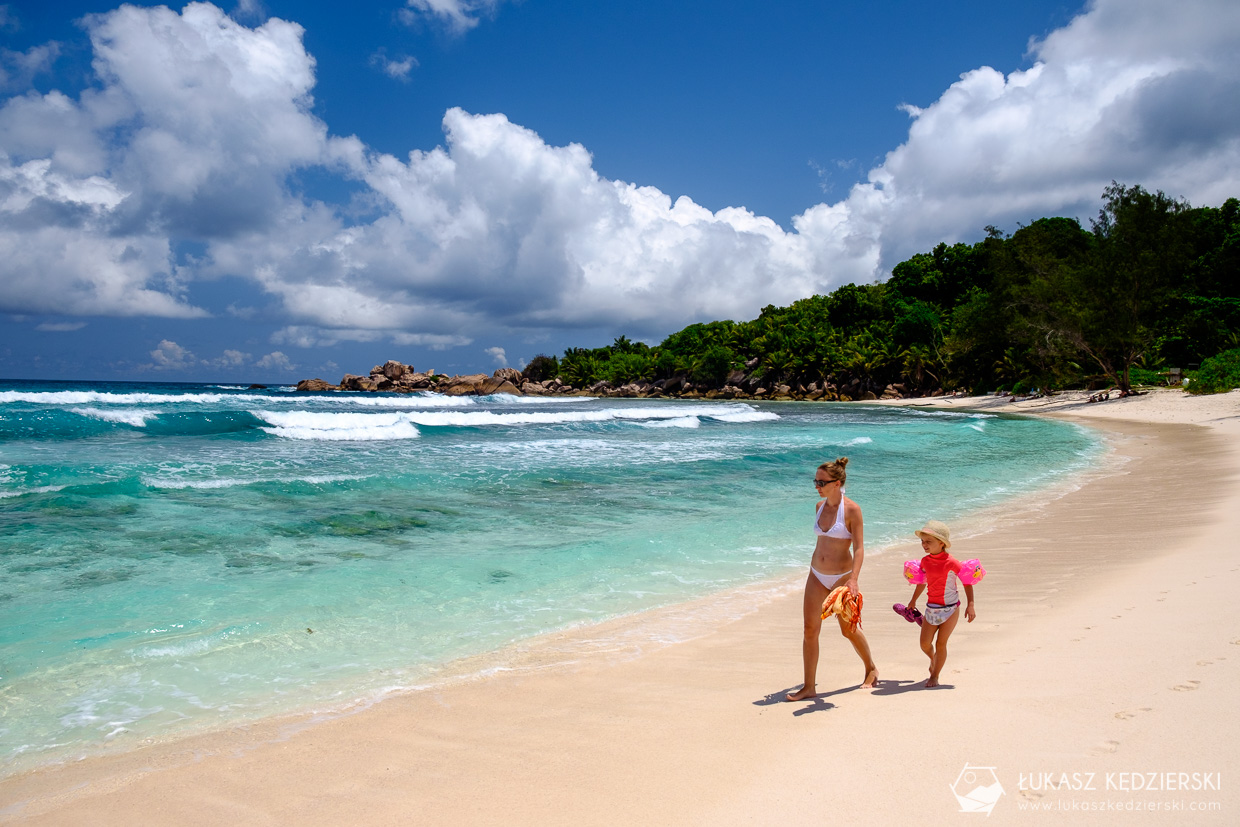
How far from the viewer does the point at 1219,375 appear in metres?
32.6

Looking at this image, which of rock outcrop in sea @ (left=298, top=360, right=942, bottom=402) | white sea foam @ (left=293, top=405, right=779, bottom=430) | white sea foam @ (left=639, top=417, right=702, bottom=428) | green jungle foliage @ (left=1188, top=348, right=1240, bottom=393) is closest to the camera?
white sea foam @ (left=293, top=405, right=779, bottom=430)

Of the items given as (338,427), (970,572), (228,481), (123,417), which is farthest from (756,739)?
(123,417)

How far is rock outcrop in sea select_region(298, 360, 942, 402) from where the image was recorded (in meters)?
72.1

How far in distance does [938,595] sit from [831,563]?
0.66 meters

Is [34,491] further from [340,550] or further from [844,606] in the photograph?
[844,606]

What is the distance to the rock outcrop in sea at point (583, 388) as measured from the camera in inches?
2837

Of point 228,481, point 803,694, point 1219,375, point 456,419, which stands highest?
point 1219,375

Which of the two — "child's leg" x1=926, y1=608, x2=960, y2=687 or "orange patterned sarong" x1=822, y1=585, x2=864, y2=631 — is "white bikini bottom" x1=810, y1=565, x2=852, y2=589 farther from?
"child's leg" x1=926, y1=608, x2=960, y2=687

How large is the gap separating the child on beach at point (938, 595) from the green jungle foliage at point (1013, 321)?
4291 centimetres

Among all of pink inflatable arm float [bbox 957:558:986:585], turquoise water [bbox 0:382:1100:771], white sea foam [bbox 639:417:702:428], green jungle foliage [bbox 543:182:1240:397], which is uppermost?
green jungle foliage [bbox 543:182:1240:397]

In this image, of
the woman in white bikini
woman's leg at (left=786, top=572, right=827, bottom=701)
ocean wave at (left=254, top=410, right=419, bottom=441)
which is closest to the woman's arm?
the woman in white bikini

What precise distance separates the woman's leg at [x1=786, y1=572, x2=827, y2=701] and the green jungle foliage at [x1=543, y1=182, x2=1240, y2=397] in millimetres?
43327

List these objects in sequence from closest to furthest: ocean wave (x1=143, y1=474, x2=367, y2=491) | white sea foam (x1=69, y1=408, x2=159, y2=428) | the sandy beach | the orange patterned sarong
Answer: the sandy beach
the orange patterned sarong
ocean wave (x1=143, y1=474, x2=367, y2=491)
white sea foam (x1=69, y1=408, x2=159, y2=428)

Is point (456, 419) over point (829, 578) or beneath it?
over
